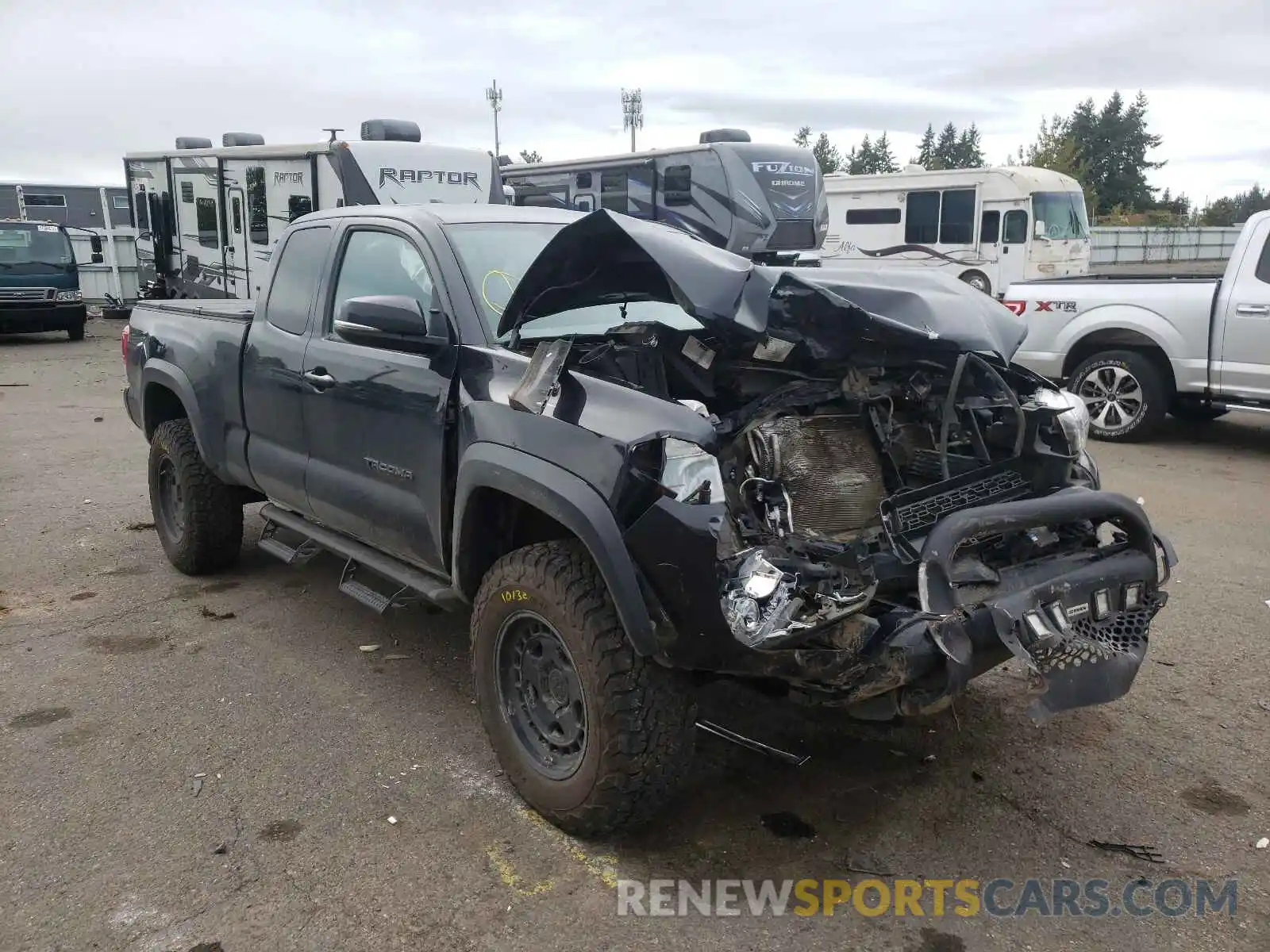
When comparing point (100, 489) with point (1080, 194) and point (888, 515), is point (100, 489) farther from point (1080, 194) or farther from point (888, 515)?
point (1080, 194)

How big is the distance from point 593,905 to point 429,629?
7.80 feet

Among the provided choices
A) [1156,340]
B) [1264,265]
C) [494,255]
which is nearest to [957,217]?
[1156,340]

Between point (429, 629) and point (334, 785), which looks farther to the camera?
point (429, 629)

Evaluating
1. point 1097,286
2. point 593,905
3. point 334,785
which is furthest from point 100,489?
point 1097,286

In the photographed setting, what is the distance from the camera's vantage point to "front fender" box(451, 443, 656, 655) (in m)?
2.90

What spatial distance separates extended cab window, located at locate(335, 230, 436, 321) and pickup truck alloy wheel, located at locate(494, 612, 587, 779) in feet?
4.54

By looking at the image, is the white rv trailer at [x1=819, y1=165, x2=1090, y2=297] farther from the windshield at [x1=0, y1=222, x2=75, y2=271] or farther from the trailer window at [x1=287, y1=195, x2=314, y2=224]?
the windshield at [x1=0, y1=222, x2=75, y2=271]

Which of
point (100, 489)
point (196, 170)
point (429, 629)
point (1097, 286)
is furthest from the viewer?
point (196, 170)

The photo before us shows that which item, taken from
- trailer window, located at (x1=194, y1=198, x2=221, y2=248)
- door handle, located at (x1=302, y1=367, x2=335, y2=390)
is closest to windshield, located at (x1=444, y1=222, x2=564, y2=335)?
door handle, located at (x1=302, y1=367, x2=335, y2=390)

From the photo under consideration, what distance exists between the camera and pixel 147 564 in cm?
611

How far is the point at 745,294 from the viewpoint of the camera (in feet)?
10.4

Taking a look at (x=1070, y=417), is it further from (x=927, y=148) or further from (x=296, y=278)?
(x=927, y=148)

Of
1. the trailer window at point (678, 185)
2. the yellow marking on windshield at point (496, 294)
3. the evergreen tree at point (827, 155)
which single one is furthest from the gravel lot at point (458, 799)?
the evergreen tree at point (827, 155)

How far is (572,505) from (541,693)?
755 mm
